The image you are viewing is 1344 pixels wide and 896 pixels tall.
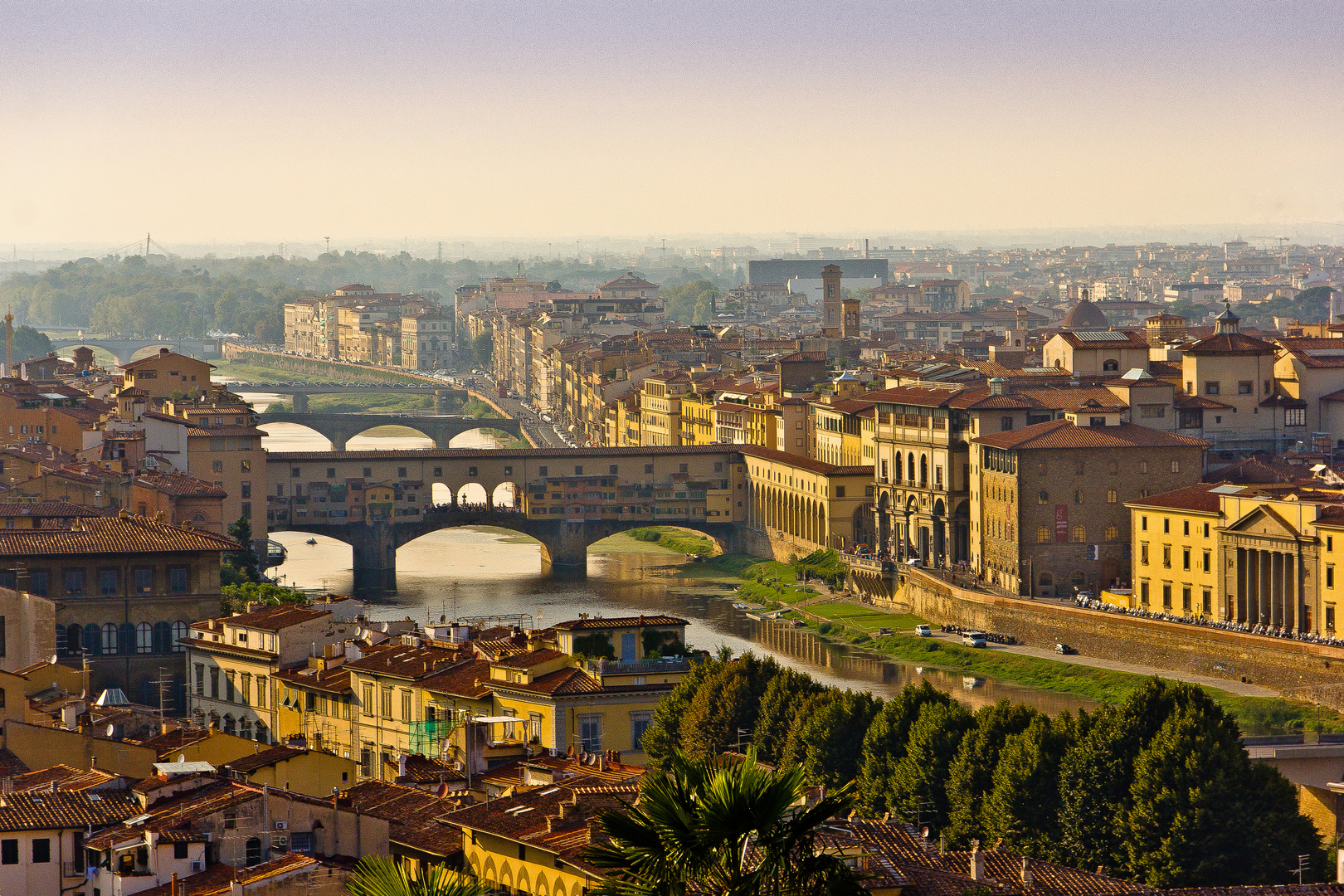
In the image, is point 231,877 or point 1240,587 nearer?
point 231,877

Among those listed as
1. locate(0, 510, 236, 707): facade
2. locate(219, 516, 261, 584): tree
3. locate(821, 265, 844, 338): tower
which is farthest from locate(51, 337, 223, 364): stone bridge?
locate(0, 510, 236, 707): facade

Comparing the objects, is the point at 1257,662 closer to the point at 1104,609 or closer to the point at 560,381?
the point at 1104,609

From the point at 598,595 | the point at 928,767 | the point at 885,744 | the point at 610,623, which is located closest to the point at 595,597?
the point at 598,595

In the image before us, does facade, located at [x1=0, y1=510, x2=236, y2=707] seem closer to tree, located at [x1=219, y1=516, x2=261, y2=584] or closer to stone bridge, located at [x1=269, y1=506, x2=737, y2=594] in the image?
tree, located at [x1=219, y1=516, x2=261, y2=584]

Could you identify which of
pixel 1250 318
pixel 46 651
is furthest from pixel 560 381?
pixel 46 651

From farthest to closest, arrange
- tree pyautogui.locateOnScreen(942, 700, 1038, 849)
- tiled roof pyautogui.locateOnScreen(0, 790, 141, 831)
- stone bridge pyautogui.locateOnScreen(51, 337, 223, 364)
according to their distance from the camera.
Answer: stone bridge pyautogui.locateOnScreen(51, 337, 223, 364), tree pyautogui.locateOnScreen(942, 700, 1038, 849), tiled roof pyautogui.locateOnScreen(0, 790, 141, 831)

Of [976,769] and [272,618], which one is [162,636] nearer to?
[272,618]
